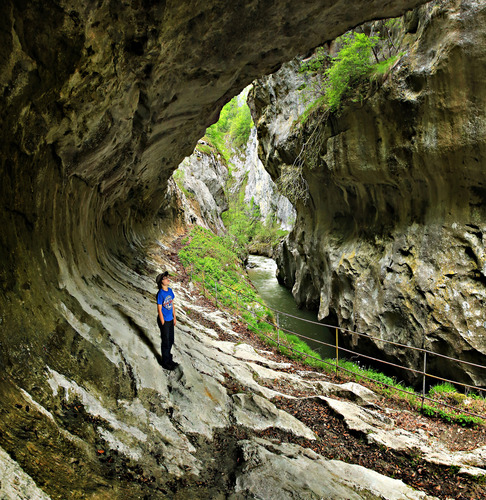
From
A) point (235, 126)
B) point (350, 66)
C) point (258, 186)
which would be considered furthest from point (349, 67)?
point (235, 126)

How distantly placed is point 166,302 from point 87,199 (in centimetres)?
410

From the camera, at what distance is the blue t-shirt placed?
4.94 metres

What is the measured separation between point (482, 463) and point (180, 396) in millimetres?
4411

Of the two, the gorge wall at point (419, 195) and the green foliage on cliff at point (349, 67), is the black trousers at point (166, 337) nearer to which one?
the gorge wall at point (419, 195)

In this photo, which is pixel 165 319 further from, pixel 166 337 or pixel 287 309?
pixel 287 309

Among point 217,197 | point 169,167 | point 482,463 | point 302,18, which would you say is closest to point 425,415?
point 482,463

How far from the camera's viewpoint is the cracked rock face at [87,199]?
9.57 feet

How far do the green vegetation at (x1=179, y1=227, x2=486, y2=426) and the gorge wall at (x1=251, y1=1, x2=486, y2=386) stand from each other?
1.64 meters

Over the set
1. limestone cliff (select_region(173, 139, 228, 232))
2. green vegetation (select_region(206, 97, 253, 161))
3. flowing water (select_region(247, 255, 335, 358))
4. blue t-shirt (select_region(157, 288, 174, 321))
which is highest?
green vegetation (select_region(206, 97, 253, 161))

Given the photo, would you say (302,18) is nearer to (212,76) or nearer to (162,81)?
(212,76)

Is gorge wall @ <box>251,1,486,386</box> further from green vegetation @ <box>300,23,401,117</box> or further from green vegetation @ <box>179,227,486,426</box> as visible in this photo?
green vegetation @ <box>179,227,486,426</box>

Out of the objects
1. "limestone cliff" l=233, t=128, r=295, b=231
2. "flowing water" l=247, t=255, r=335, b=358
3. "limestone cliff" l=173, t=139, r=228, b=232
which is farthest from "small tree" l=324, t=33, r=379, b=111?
"limestone cliff" l=233, t=128, r=295, b=231

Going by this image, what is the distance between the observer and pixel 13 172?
3838 millimetres

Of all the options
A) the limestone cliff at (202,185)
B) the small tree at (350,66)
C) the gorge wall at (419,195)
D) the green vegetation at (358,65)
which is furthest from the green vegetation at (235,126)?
the gorge wall at (419,195)
